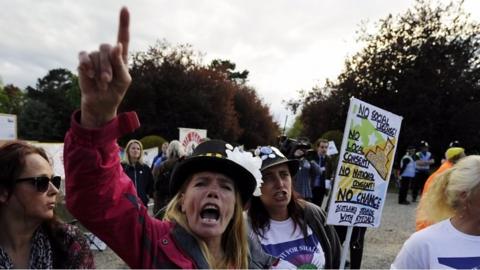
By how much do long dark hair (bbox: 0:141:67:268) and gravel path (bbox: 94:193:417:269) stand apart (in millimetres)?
4182

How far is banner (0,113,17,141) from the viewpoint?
225 inches

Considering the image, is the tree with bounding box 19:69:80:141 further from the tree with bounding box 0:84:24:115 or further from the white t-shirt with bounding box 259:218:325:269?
the white t-shirt with bounding box 259:218:325:269

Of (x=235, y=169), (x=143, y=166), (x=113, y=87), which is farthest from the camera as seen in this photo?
(x=143, y=166)

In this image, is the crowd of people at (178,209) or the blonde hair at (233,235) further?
the blonde hair at (233,235)

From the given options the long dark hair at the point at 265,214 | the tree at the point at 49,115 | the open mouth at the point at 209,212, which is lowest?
the tree at the point at 49,115

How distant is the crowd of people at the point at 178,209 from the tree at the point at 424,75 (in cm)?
2097

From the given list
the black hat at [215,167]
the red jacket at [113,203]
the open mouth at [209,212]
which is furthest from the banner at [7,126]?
the red jacket at [113,203]

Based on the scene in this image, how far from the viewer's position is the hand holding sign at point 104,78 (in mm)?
1199

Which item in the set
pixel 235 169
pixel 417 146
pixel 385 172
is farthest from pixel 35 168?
pixel 417 146

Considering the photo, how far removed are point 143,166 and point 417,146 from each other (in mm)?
18528

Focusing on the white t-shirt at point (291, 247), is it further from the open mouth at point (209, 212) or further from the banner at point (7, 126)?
the banner at point (7, 126)

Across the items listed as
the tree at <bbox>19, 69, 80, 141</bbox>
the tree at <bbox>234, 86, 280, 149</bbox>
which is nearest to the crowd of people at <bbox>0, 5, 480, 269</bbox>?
the tree at <bbox>234, 86, 280, 149</bbox>

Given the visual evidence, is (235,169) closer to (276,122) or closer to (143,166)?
(143,166)

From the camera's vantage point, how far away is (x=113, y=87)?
50.4 inches
